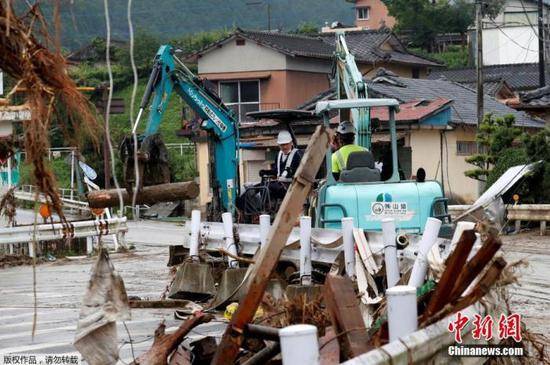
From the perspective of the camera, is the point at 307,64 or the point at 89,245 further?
the point at 307,64

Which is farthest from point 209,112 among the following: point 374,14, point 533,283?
point 374,14

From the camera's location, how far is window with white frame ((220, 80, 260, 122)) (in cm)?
5463

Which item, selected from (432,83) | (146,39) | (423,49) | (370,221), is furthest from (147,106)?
(423,49)

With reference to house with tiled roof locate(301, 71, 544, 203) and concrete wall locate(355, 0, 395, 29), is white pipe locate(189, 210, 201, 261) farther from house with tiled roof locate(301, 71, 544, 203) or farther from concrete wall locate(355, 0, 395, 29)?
concrete wall locate(355, 0, 395, 29)

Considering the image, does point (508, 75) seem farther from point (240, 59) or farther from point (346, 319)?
point (346, 319)

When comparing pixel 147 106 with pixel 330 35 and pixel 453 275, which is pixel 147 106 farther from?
pixel 330 35

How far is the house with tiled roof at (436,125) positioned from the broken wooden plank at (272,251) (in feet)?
99.9

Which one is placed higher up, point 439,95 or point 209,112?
point 439,95

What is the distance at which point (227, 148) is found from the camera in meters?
19.9

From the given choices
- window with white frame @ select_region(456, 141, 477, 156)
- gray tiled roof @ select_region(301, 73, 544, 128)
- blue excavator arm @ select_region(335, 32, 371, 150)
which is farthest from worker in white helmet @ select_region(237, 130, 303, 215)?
window with white frame @ select_region(456, 141, 477, 156)

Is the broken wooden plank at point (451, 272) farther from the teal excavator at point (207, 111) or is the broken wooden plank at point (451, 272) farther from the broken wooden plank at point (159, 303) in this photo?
the teal excavator at point (207, 111)

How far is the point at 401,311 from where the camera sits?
24.9ft

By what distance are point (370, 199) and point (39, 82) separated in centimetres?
874

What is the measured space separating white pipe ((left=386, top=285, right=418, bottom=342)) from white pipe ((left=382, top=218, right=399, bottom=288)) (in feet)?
10.8
